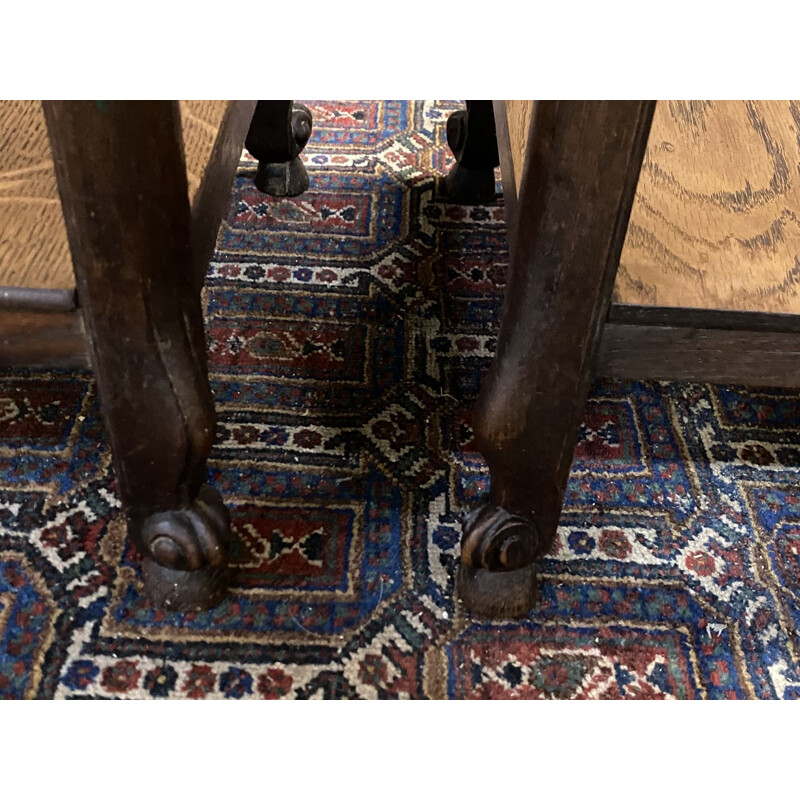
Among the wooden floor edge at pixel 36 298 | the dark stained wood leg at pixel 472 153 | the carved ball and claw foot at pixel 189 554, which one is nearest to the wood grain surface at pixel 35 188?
the wooden floor edge at pixel 36 298

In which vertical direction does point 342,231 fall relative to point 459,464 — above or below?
above

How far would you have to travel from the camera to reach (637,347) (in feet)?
2.48

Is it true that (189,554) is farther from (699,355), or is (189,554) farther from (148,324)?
(699,355)

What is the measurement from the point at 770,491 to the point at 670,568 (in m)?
0.18

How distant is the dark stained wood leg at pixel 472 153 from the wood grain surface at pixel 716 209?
1.33 feet

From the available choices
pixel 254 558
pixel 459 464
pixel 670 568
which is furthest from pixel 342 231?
pixel 670 568

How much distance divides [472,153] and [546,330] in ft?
2.68

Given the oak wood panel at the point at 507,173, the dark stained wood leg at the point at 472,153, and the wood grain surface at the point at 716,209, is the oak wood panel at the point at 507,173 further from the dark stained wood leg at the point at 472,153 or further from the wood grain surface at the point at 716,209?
the dark stained wood leg at the point at 472,153

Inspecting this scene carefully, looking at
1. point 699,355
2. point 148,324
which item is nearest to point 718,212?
point 699,355

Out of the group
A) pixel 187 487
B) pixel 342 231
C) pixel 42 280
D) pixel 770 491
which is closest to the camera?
pixel 42 280

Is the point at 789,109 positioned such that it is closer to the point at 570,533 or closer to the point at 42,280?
the point at 570,533

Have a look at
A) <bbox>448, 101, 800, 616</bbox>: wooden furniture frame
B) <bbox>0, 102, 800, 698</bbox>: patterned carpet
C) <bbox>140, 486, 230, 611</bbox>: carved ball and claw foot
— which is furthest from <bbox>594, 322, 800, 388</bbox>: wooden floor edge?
<bbox>140, 486, 230, 611</bbox>: carved ball and claw foot

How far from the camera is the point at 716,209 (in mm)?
824

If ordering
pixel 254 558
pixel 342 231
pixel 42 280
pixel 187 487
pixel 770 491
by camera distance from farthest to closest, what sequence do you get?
1. pixel 342 231
2. pixel 770 491
3. pixel 254 558
4. pixel 187 487
5. pixel 42 280
